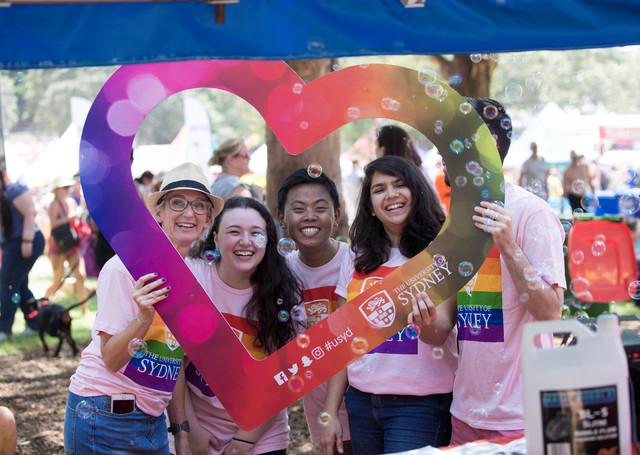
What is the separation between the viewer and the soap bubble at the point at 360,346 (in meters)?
2.49

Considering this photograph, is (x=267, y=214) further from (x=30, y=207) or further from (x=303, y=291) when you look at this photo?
(x=30, y=207)

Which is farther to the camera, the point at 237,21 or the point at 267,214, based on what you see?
the point at 267,214

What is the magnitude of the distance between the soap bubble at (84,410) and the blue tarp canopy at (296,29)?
4.12 feet

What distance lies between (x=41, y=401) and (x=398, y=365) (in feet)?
14.4

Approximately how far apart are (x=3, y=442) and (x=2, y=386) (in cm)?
420

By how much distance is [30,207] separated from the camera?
750cm

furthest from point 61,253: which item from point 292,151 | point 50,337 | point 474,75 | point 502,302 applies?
point 502,302

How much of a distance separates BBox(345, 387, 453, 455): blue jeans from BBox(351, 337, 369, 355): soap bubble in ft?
0.81

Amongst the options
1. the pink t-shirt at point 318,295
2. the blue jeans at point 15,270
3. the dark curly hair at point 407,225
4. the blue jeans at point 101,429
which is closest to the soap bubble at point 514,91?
the dark curly hair at point 407,225

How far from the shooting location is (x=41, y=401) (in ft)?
19.0

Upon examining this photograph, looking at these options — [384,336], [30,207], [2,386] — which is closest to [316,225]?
[384,336]

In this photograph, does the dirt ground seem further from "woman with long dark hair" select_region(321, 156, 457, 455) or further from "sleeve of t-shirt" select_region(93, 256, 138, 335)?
"sleeve of t-shirt" select_region(93, 256, 138, 335)

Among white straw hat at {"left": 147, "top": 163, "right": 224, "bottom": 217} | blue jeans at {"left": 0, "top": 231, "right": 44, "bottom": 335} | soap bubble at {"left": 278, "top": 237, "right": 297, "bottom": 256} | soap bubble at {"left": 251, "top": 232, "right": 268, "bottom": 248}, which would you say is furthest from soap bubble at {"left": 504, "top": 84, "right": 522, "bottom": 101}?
blue jeans at {"left": 0, "top": 231, "right": 44, "bottom": 335}

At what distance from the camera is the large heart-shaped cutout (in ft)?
7.97
